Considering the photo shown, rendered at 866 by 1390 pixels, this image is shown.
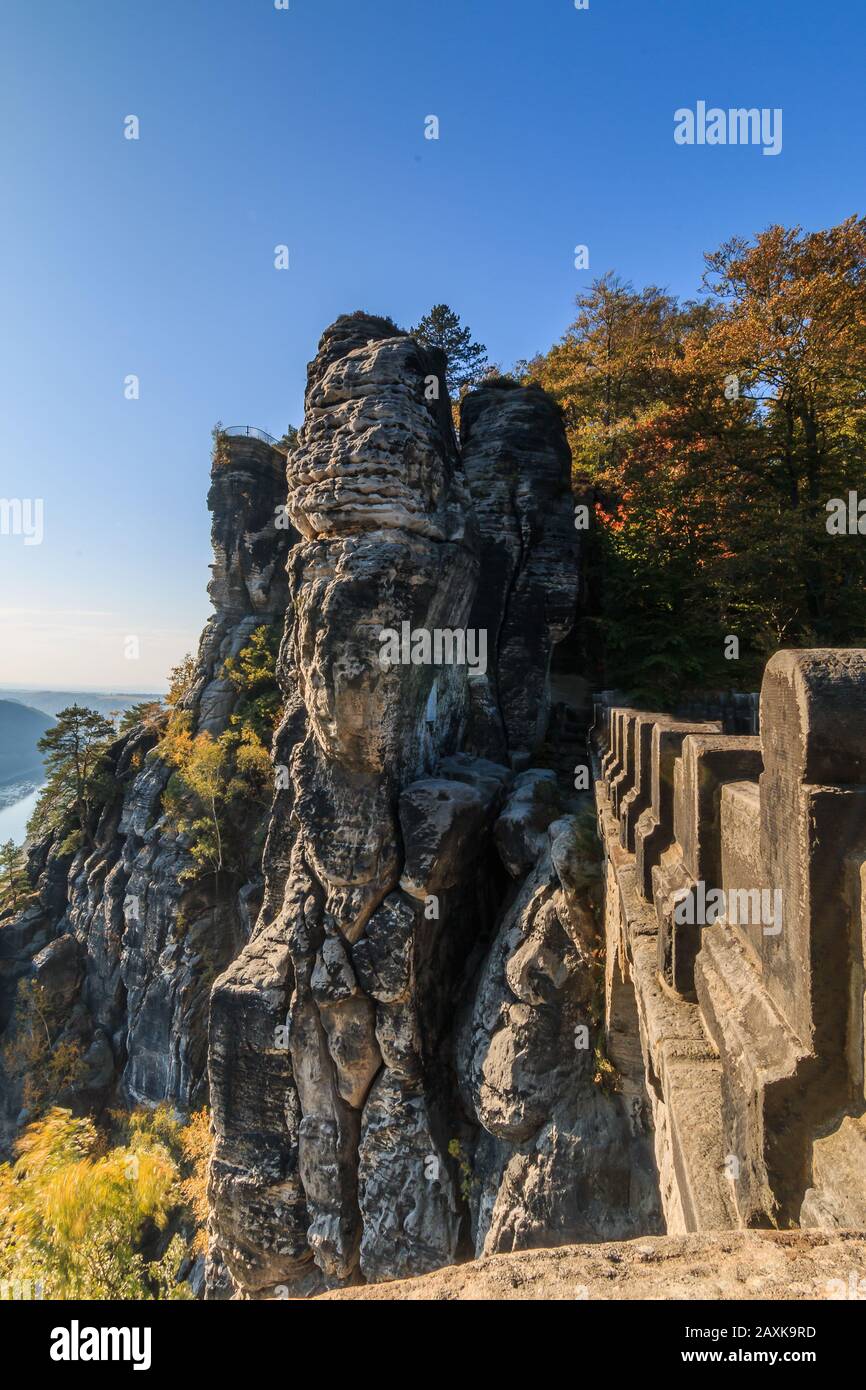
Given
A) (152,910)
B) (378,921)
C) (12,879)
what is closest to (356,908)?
(378,921)

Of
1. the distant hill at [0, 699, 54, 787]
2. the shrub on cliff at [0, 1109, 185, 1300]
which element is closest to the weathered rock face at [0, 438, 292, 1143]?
the shrub on cliff at [0, 1109, 185, 1300]

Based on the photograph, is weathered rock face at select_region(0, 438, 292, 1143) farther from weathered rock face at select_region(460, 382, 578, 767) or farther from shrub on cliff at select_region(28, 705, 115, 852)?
weathered rock face at select_region(460, 382, 578, 767)

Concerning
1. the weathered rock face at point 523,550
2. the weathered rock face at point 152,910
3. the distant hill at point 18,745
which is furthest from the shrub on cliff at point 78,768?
the distant hill at point 18,745

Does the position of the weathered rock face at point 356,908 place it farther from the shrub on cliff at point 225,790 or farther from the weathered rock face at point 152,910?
the shrub on cliff at point 225,790

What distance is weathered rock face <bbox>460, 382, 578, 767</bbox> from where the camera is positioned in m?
14.5

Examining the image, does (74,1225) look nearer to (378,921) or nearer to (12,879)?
(378,921)

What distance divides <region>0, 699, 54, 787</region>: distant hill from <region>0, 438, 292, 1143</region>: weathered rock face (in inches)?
6284

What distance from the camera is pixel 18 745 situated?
173000 millimetres

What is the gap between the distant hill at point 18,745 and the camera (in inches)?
6373

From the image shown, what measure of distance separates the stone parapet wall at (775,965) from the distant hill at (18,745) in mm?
188851

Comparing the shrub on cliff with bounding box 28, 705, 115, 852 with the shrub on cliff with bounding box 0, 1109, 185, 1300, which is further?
the shrub on cliff with bounding box 28, 705, 115, 852

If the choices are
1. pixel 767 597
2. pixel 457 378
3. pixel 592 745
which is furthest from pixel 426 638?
pixel 457 378

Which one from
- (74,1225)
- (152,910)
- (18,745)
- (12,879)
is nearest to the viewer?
(74,1225)

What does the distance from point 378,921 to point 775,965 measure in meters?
9.13
